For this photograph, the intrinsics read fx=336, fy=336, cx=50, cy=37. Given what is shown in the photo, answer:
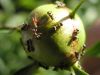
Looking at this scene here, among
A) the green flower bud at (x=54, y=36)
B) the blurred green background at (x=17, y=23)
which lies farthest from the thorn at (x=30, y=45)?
the blurred green background at (x=17, y=23)

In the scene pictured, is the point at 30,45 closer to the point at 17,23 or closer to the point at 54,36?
the point at 54,36

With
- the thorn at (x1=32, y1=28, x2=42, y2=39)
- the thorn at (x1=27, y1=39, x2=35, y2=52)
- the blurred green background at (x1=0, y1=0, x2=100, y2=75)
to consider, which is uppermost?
the thorn at (x1=32, y1=28, x2=42, y2=39)

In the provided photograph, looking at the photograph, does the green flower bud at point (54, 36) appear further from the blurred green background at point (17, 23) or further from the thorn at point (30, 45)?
the blurred green background at point (17, 23)

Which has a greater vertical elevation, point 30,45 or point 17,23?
point 30,45

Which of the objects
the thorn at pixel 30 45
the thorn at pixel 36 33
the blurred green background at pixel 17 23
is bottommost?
the blurred green background at pixel 17 23

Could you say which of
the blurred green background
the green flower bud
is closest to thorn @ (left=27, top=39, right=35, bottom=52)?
the green flower bud

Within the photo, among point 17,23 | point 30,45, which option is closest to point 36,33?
point 30,45

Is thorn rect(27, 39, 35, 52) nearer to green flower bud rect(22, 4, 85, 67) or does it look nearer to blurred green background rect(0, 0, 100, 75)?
green flower bud rect(22, 4, 85, 67)

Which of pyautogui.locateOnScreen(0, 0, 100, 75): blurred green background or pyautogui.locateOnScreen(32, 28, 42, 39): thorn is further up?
pyautogui.locateOnScreen(32, 28, 42, 39): thorn

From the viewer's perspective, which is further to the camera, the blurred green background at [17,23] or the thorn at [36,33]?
the blurred green background at [17,23]
